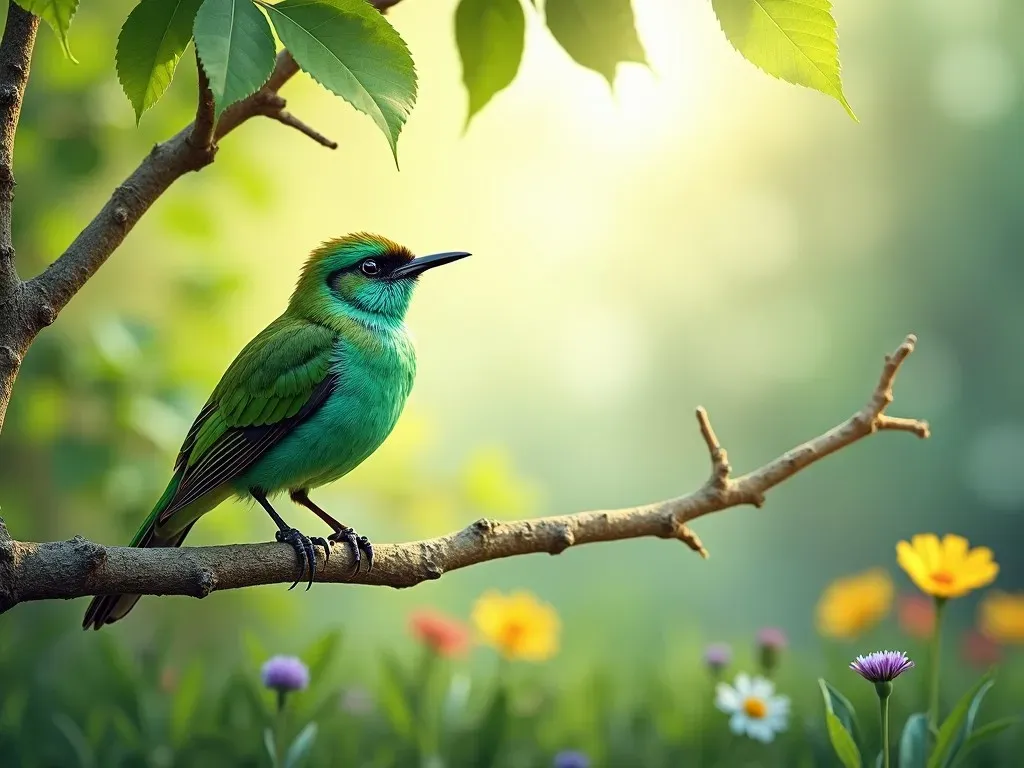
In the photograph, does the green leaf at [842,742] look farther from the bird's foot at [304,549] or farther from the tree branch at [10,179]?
the tree branch at [10,179]

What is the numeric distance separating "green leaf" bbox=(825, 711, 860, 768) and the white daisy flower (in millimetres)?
774

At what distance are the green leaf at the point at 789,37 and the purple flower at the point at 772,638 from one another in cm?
190

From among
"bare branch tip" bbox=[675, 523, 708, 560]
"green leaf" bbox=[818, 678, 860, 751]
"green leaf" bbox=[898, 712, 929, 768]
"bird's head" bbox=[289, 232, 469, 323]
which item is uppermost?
"bird's head" bbox=[289, 232, 469, 323]

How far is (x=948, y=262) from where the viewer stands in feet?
38.6

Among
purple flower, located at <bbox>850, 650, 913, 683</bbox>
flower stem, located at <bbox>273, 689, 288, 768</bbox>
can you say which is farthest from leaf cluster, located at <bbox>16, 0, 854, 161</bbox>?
flower stem, located at <bbox>273, 689, 288, 768</bbox>

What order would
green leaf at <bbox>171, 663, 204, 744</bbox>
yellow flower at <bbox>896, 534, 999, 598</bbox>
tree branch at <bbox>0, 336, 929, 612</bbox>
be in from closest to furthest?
tree branch at <bbox>0, 336, 929, 612</bbox>
yellow flower at <bbox>896, 534, 999, 598</bbox>
green leaf at <bbox>171, 663, 204, 744</bbox>

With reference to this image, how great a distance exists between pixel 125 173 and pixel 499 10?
14.4 ft

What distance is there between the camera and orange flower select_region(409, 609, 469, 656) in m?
3.43

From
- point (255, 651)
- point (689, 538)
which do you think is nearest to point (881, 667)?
point (689, 538)

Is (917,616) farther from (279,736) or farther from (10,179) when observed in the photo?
(10,179)

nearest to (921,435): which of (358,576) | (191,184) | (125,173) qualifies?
(358,576)

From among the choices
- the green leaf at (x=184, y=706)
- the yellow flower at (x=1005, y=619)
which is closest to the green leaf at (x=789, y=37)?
the green leaf at (x=184, y=706)

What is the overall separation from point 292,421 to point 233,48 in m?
1.26

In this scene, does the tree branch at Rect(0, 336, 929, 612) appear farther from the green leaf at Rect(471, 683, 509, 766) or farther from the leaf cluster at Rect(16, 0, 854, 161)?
the green leaf at Rect(471, 683, 509, 766)
